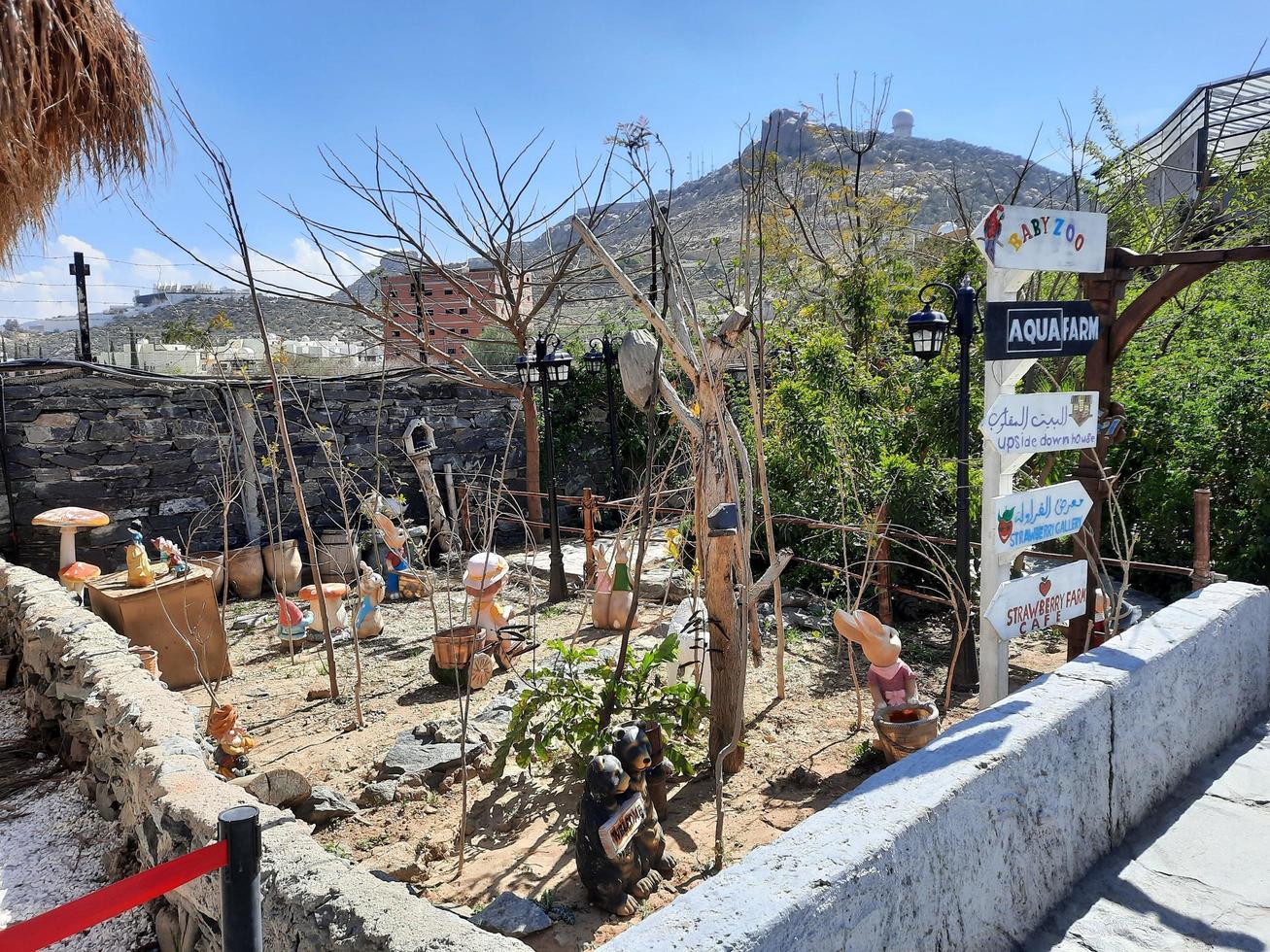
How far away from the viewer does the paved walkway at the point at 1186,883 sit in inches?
74.4

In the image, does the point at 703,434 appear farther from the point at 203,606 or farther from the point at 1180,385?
the point at 1180,385

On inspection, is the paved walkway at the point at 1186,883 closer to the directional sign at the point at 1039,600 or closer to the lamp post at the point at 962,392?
the directional sign at the point at 1039,600

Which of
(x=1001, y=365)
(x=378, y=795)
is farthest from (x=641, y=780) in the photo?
(x=1001, y=365)

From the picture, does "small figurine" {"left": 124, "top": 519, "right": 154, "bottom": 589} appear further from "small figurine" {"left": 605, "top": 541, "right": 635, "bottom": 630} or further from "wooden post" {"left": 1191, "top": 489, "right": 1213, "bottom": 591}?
"wooden post" {"left": 1191, "top": 489, "right": 1213, "bottom": 591}

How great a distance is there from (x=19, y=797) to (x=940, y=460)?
6.38 meters

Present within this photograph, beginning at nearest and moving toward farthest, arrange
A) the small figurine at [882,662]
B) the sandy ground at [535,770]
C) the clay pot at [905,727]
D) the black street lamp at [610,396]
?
the sandy ground at [535,770] → the clay pot at [905,727] → the small figurine at [882,662] → the black street lamp at [610,396]

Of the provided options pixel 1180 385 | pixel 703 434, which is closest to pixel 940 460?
pixel 1180 385

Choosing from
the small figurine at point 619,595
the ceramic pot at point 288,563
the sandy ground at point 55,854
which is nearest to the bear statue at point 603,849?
the sandy ground at point 55,854

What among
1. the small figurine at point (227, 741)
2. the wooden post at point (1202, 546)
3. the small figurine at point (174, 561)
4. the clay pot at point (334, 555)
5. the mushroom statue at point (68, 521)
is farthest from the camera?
the clay pot at point (334, 555)

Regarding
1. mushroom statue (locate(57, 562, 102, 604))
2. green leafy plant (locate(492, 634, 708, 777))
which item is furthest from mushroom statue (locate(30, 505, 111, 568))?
green leafy plant (locate(492, 634, 708, 777))

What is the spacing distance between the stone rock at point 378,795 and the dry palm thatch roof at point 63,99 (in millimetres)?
2733

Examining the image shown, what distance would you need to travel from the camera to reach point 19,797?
3.81 metres

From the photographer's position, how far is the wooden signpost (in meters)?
2.99

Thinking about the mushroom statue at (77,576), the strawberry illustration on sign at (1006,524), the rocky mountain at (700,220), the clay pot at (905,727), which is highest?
the rocky mountain at (700,220)
